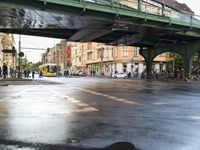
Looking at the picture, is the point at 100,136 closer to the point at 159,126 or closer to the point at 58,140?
the point at 58,140

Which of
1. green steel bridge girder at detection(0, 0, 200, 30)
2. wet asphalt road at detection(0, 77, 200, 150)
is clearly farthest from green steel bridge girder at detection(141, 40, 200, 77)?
wet asphalt road at detection(0, 77, 200, 150)

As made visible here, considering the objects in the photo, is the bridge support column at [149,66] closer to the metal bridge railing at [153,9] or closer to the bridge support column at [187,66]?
the bridge support column at [187,66]

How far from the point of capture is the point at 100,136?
24.1 ft

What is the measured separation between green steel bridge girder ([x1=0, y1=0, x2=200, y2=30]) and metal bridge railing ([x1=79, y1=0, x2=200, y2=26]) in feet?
0.41

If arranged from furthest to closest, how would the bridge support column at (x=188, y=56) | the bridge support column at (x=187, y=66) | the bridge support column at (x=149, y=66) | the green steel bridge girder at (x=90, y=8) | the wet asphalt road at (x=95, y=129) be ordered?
1. the bridge support column at (x=149, y=66)
2. the bridge support column at (x=187, y=66)
3. the bridge support column at (x=188, y=56)
4. the green steel bridge girder at (x=90, y=8)
5. the wet asphalt road at (x=95, y=129)

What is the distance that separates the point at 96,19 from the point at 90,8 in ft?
7.61

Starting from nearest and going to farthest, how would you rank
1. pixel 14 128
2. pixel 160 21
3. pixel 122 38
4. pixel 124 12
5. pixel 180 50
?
pixel 14 128 < pixel 124 12 < pixel 160 21 < pixel 122 38 < pixel 180 50

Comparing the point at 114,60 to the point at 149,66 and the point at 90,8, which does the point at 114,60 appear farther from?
the point at 90,8

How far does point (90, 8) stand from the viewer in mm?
29891

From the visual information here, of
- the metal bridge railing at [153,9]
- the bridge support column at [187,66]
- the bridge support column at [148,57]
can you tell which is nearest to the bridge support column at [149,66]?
the bridge support column at [148,57]

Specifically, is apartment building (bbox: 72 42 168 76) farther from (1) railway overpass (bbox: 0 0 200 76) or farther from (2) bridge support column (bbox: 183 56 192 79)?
(1) railway overpass (bbox: 0 0 200 76)

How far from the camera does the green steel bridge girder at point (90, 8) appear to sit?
2725 centimetres

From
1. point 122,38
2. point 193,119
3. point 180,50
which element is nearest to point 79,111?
point 193,119

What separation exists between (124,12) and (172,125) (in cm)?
2455
